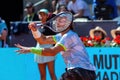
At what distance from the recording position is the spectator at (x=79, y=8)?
11841mm

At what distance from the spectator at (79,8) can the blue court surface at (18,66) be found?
2.69 m

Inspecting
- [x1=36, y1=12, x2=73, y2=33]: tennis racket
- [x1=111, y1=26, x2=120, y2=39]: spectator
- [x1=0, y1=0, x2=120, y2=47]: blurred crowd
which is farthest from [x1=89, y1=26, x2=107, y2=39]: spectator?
[x1=36, y1=12, x2=73, y2=33]: tennis racket

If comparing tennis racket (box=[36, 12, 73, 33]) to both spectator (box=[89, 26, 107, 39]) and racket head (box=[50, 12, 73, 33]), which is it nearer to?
racket head (box=[50, 12, 73, 33])

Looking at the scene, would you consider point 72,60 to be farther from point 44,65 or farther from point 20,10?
point 20,10

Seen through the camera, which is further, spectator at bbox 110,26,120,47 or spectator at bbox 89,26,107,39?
spectator at bbox 89,26,107,39

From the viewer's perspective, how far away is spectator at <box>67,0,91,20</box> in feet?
38.8

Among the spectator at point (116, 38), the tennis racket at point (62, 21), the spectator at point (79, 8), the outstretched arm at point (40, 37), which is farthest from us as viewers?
the spectator at point (79, 8)

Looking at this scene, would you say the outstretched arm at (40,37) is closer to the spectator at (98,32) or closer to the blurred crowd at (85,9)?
the spectator at (98,32)

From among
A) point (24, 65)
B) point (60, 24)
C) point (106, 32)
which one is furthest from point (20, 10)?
point (60, 24)

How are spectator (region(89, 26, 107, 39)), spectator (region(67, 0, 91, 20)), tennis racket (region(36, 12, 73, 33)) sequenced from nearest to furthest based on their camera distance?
tennis racket (region(36, 12, 73, 33)) → spectator (region(89, 26, 107, 39)) → spectator (region(67, 0, 91, 20))

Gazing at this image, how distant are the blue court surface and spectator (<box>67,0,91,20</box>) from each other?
269cm

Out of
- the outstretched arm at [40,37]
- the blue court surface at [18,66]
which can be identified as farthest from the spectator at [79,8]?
the outstretched arm at [40,37]

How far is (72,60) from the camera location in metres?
5.68

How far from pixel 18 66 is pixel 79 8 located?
2.95 m
